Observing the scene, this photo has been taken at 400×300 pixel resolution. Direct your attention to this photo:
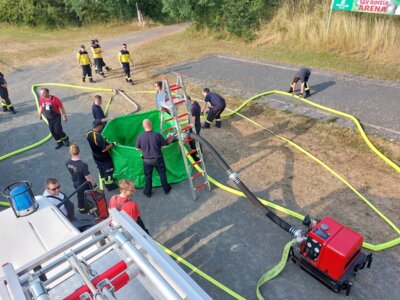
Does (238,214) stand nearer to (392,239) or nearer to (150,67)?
(392,239)

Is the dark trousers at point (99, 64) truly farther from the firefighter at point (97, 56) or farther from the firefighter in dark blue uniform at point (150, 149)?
the firefighter in dark blue uniform at point (150, 149)

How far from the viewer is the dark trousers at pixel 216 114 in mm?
9391

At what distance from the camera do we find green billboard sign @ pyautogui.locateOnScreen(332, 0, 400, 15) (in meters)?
13.6

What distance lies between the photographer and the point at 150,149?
6.57 m

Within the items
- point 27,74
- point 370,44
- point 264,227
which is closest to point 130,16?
point 27,74

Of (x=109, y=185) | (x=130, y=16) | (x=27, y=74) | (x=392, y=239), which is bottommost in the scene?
(x=392, y=239)

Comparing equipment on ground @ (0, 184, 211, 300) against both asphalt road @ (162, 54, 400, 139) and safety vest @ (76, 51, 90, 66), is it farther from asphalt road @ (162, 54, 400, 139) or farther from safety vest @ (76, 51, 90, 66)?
safety vest @ (76, 51, 90, 66)

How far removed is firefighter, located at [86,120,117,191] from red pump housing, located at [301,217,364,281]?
456 cm

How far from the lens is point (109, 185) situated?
24.3 ft

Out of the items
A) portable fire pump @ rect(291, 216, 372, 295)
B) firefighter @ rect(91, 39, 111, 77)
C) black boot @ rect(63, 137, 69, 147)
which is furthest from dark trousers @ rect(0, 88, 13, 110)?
portable fire pump @ rect(291, 216, 372, 295)

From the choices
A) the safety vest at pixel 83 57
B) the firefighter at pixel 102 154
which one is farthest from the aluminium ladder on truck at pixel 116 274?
the safety vest at pixel 83 57

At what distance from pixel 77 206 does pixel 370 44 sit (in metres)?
14.9

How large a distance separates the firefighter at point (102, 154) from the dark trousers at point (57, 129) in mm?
2295

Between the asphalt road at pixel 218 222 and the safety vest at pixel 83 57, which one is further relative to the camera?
the safety vest at pixel 83 57
